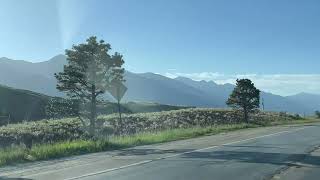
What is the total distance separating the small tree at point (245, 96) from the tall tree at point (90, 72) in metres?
26.7

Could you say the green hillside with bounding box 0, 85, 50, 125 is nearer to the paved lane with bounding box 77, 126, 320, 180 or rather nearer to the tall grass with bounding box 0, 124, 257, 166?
the tall grass with bounding box 0, 124, 257, 166

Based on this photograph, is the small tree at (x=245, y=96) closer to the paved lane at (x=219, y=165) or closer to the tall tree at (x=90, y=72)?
the tall tree at (x=90, y=72)

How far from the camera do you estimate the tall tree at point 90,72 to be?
3306cm

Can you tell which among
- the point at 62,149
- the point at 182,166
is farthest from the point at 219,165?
the point at 62,149

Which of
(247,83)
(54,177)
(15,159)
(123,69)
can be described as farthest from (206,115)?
(54,177)

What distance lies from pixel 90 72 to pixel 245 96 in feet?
96.5

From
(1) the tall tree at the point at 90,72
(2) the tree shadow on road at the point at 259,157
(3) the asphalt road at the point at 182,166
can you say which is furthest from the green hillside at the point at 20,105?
(3) the asphalt road at the point at 182,166

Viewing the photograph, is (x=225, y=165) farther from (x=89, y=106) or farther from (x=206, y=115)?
(x=206, y=115)

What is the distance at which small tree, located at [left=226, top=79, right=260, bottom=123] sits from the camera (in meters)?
58.5

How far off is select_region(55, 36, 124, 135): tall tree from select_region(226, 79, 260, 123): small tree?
26726 millimetres

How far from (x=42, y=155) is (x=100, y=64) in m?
12.2

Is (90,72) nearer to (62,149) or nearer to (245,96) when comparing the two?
(62,149)

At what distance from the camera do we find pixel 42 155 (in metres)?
21.9

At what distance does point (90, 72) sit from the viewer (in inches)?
1303
